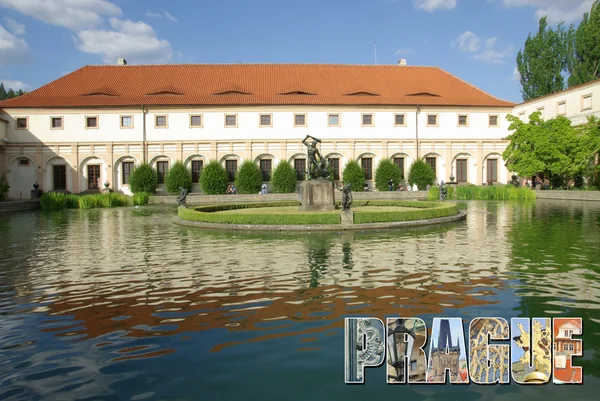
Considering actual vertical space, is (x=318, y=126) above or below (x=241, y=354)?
above

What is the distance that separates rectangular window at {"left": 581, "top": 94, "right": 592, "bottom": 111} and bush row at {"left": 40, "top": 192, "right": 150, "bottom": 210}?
→ 37896 millimetres

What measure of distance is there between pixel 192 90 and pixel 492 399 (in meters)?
47.0

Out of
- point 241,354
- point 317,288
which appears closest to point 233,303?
point 317,288

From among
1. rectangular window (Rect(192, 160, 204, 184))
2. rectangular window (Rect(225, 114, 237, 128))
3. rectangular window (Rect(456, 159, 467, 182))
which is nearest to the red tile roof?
rectangular window (Rect(225, 114, 237, 128))

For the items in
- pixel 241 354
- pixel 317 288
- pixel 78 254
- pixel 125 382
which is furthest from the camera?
pixel 78 254

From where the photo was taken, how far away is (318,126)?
46.8 meters

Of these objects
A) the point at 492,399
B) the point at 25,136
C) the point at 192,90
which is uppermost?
the point at 192,90

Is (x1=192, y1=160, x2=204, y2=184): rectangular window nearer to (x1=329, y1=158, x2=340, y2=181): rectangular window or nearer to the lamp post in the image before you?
(x1=329, y1=158, x2=340, y2=181): rectangular window

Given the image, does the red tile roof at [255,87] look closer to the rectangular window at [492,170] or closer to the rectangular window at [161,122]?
the rectangular window at [161,122]

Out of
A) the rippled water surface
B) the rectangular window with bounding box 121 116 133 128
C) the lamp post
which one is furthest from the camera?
the rectangular window with bounding box 121 116 133 128

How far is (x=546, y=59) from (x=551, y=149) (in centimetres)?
2314

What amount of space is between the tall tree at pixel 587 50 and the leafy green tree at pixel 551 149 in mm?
17202

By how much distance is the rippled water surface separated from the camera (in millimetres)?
4633

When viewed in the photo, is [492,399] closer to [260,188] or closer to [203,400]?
[203,400]
